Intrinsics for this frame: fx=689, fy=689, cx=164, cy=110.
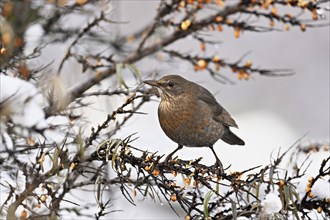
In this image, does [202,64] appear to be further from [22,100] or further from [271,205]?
[271,205]

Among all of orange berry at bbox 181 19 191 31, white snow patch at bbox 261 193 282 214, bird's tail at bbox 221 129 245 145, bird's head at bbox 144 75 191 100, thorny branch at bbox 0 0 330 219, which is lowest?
white snow patch at bbox 261 193 282 214

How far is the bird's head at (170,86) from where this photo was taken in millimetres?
4113

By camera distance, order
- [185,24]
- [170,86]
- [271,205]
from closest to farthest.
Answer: [271,205] → [185,24] → [170,86]

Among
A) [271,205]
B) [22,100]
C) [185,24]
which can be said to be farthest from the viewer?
[185,24]

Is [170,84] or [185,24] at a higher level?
[185,24]

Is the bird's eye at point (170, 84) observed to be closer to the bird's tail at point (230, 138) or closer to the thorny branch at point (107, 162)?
the thorny branch at point (107, 162)

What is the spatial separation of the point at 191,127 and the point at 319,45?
7267 millimetres

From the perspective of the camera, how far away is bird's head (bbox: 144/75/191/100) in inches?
162

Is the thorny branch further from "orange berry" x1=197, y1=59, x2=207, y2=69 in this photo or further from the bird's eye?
the bird's eye

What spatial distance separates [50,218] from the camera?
256 centimetres

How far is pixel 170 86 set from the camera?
421cm

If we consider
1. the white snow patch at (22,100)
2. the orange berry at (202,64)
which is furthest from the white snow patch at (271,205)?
the orange berry at (202,64)

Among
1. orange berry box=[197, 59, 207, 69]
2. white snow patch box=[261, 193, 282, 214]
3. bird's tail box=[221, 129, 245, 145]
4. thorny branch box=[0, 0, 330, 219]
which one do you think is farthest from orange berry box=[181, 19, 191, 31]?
white snow patch box=[261, 193, 282, 214]

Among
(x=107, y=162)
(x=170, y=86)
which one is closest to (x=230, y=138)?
(x=170, y=86)
